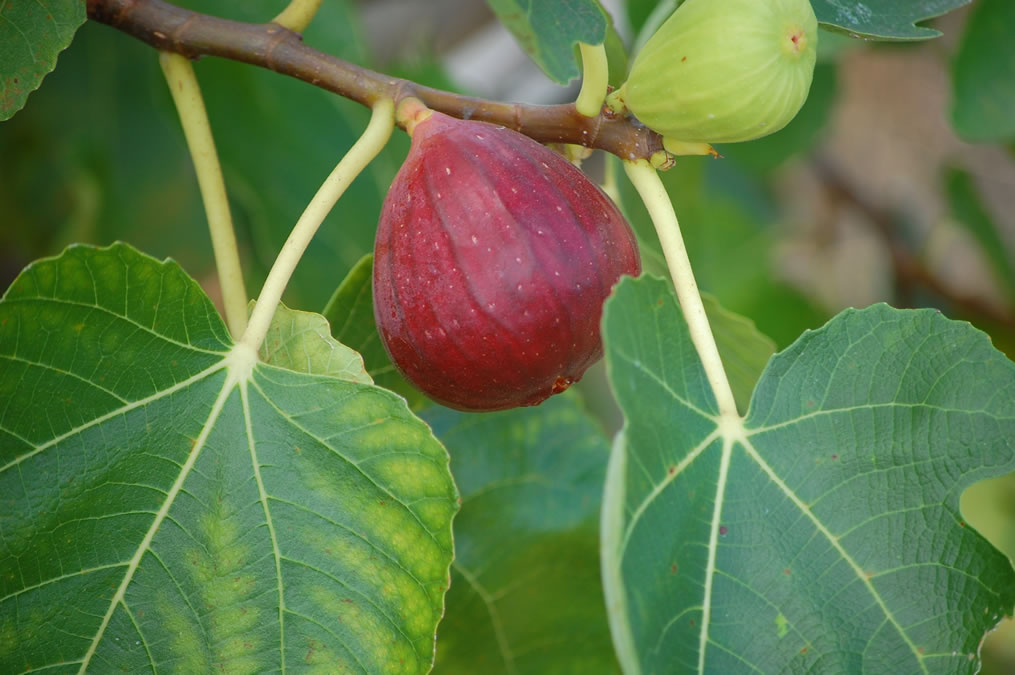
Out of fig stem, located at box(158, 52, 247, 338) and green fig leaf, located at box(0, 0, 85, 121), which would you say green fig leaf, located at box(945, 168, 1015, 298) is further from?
green fig leaf, located at box(0, 0, 85, 121)

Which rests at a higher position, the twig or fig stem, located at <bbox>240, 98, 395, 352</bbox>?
the twig

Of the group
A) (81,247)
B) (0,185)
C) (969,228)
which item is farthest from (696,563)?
(969,228)

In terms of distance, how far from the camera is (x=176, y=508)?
1.97 ft

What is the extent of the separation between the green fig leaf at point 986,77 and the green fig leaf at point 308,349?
0.98 m

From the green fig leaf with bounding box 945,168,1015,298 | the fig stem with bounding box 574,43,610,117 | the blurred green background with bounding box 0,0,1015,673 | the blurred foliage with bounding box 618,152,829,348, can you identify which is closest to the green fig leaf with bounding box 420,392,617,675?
the blurred green background with bounding box 0,0,1015,673

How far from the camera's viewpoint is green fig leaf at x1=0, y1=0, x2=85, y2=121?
0.63m

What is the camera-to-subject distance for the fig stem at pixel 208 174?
696mm

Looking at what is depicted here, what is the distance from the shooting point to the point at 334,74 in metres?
0.68

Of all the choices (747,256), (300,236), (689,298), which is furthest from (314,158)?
(747,256)

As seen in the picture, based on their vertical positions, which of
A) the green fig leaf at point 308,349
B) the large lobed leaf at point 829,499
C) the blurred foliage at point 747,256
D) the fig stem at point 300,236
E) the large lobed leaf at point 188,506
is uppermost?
the blurred foliage at point 747,256

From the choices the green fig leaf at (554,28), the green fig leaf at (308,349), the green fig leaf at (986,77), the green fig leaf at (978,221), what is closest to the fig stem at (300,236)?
the green fig leaf at (308,349)

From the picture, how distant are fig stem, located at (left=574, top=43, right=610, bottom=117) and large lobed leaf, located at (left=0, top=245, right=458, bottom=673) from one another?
222 mm

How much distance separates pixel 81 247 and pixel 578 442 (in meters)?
0.46

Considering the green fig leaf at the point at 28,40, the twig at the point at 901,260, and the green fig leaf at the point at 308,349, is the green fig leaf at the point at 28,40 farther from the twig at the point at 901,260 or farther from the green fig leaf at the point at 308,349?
the twig at the point at 901,260
